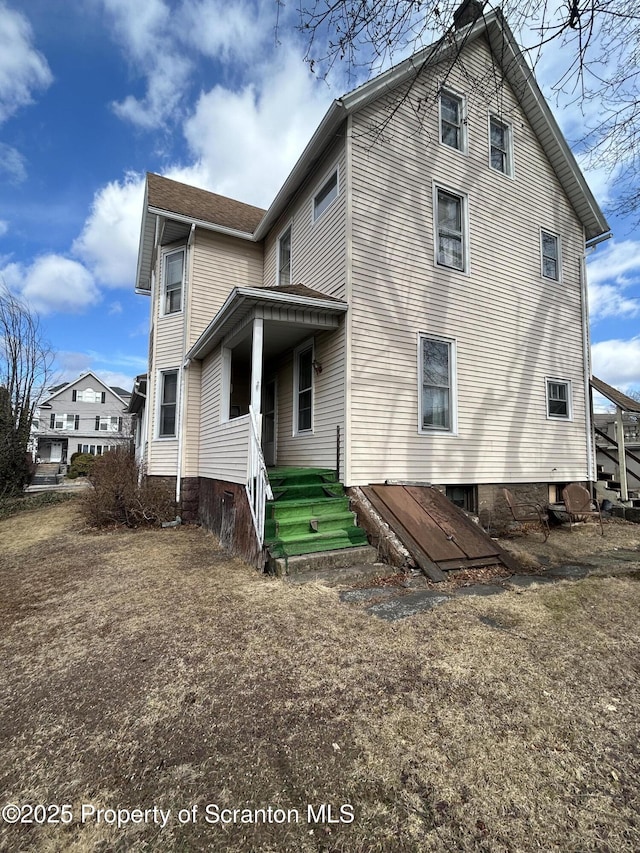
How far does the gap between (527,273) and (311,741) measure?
31.6ft

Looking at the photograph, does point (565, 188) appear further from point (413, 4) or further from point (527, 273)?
point (413, 4)

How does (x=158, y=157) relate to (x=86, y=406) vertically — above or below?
above

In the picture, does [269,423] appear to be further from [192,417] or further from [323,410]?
[323,410]

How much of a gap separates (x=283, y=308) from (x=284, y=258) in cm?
402

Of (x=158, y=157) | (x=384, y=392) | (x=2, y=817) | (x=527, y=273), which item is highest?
(x=158, y=157)

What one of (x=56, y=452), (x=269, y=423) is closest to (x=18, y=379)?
(x=269, y=423)

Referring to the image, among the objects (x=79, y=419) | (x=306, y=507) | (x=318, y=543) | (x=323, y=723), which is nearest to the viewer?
(x=323, y=723)

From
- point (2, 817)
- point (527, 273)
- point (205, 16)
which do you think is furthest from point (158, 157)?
point (2, 817)

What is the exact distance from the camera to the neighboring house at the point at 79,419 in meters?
38.3

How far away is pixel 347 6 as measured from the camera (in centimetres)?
318

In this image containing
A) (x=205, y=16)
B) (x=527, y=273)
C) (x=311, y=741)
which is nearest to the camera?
(x=311, y=741)

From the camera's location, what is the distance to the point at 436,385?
7602mm

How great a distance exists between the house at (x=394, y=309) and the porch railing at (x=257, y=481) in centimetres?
4

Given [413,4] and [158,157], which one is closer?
[413,4]
